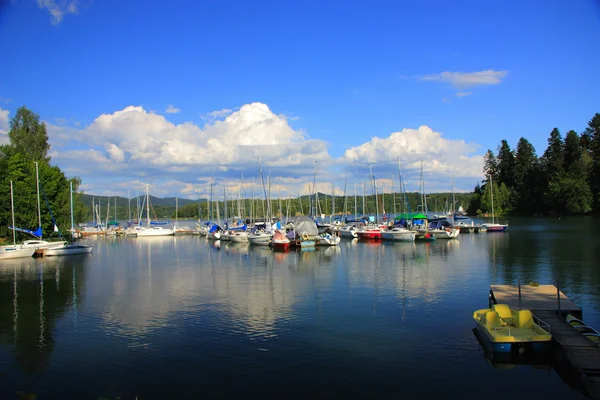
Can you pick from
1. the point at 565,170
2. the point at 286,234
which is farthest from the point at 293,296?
the point at 565,170

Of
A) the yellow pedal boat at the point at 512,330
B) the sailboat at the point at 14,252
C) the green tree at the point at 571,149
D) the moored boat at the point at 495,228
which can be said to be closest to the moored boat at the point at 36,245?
the sailboat at the point at 14,252

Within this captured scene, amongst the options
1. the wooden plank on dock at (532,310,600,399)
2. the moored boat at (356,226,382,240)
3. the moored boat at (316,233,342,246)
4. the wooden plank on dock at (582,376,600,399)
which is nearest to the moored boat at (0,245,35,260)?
the moored boat at (316,233,342,246)

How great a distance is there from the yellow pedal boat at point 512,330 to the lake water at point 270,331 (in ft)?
2.56

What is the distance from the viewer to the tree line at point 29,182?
64250mm

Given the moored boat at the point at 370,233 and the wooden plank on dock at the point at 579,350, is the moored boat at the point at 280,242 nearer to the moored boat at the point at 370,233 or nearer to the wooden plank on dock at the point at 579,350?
the moored boat at the point at 370,233

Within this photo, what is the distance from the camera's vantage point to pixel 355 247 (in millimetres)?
67625

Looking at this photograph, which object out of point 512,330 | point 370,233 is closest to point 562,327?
point 512,330

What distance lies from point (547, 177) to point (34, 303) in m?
151

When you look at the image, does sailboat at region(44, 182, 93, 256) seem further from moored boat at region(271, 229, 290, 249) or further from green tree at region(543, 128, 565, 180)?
green tree at region(543, 128, 565, 180)

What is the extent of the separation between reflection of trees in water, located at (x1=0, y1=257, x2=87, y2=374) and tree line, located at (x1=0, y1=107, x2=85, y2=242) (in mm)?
14004

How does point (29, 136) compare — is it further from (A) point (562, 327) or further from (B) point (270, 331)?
(A) point (562, 327)

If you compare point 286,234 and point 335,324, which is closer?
point 335,324

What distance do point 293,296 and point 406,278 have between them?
430 inches

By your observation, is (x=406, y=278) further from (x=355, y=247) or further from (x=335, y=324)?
(x=355, y=247)
